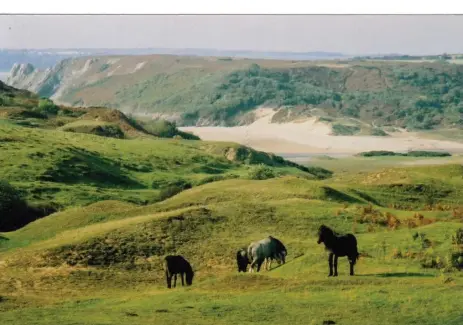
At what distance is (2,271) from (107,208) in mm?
16283

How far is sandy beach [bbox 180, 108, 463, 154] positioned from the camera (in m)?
122

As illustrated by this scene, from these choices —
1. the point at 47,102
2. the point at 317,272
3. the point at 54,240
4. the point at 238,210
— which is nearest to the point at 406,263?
the point at 317,272

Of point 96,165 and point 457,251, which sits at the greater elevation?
point 96,165

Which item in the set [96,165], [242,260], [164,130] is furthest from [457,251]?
[164,130]

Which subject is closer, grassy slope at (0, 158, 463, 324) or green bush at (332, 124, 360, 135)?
grassy slope at (0, 158, 463, 324)

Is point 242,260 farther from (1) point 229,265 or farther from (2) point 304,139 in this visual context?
(2) point 304,139

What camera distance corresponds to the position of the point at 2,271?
33906 mm

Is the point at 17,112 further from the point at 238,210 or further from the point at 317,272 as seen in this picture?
the point at 317,272

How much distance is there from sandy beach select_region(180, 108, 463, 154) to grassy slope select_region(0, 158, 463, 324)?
69424mm

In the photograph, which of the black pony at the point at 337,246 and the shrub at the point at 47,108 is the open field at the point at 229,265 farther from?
the shrub at the point at 47,108

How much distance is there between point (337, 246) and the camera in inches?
1104

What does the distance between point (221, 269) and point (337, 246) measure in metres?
7.52

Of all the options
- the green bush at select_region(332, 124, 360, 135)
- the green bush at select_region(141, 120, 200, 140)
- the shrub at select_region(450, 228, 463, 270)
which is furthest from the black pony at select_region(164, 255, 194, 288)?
the green bush at select_region(332, 124, 360, 135)

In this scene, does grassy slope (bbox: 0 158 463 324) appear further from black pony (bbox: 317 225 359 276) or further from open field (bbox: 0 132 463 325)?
black pony (bbox: 317 225 359 276)
